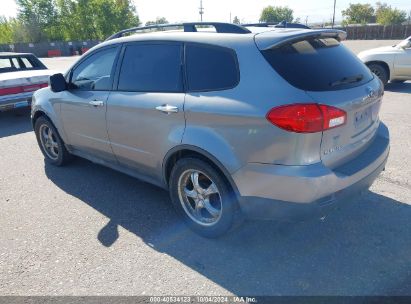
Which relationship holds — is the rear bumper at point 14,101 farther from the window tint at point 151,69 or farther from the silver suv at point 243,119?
the window tint at point 151,69

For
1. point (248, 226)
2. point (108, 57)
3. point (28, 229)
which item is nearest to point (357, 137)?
point (248, 226)

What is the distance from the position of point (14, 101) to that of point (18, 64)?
1714 millimetres

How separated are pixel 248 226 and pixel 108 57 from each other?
2375 mm

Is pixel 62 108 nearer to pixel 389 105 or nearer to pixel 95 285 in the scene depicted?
pixel 95 285

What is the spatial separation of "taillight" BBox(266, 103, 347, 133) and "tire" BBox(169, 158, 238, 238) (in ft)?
2.40

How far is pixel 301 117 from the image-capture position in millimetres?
2383

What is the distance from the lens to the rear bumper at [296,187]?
8.08 ft

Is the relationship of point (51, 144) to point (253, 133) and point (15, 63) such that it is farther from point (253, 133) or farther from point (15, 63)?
point (15, 63)

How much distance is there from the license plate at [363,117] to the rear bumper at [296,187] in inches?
11.5

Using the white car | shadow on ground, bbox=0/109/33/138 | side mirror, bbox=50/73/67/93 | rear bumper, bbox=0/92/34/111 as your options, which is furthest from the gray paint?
the white car

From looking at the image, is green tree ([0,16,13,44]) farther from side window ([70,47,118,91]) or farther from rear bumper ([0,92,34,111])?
side window ([70,47,118,91])

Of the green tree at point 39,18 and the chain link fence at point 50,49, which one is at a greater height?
the green tree at point 39,18

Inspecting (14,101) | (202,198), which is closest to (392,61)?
(202,198)

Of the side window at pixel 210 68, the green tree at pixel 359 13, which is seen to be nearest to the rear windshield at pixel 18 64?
the side window at pixel 210 68
